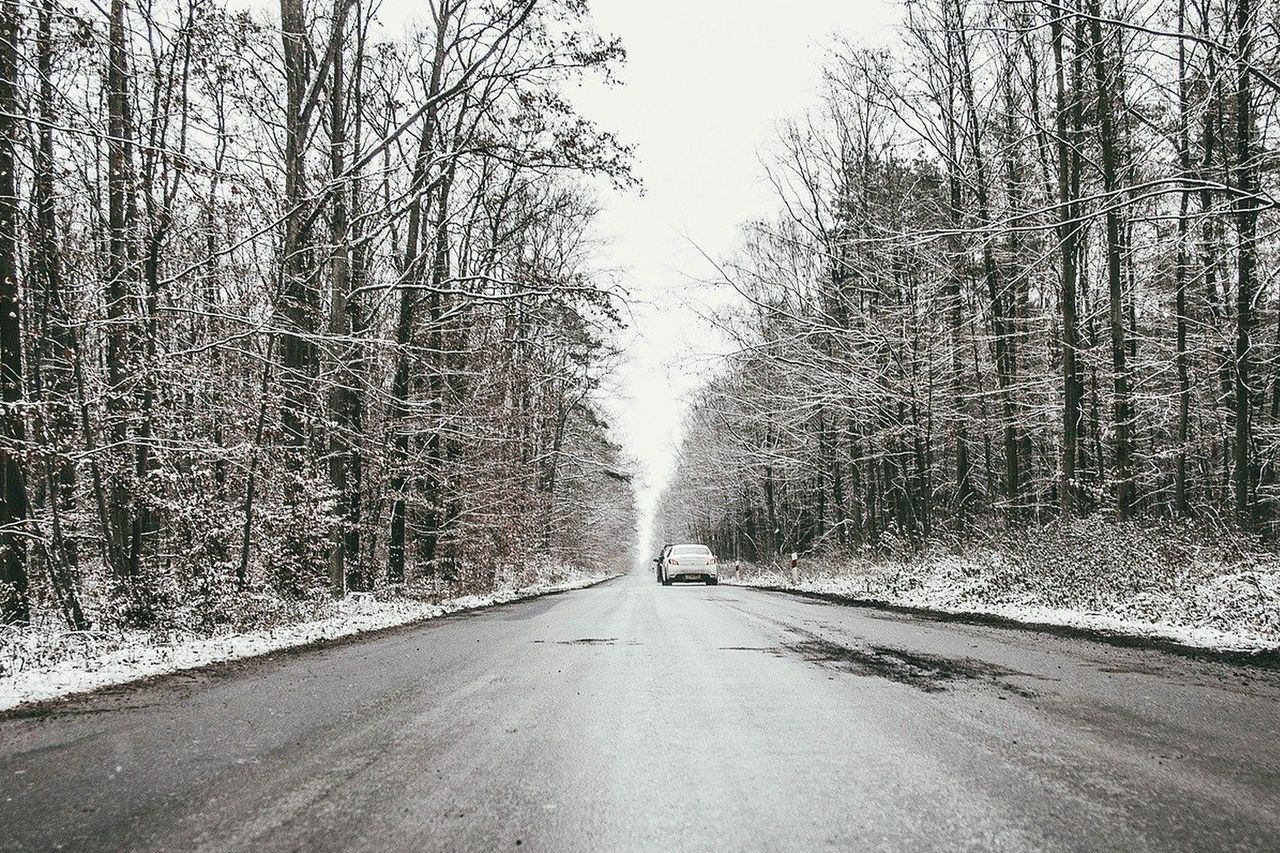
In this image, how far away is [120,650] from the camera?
23.9ft

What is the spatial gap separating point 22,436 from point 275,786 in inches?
286

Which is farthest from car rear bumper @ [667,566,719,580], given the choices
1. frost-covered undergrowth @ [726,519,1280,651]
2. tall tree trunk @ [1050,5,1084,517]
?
tall tree trunk @ [1050,5,1084,517]

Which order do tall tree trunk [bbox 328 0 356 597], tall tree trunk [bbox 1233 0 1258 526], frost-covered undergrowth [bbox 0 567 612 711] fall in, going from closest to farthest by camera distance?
frost-covered undergrowth [bbox 0 567 612 711] < tall tree trunk [bbox 1233 0 1258 526] < tall tree trunk [bbox 328 0 356 597]

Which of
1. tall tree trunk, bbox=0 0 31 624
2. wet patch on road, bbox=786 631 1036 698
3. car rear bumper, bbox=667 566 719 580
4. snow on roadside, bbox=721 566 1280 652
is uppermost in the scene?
tall tree trunk, bbox=0 0 31 624

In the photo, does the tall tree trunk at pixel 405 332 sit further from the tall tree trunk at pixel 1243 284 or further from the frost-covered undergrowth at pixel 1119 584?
the tall tree trunk at pixel 1243 284

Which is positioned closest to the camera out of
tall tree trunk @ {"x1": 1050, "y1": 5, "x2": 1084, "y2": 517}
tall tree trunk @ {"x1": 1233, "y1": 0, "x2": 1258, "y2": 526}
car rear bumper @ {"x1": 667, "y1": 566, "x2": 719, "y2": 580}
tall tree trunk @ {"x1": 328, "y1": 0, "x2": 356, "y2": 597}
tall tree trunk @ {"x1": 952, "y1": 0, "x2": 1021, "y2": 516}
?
tall tree trunk @ {"x1": 1233, "y1": 0, "x2": 1258, "y2": 526}

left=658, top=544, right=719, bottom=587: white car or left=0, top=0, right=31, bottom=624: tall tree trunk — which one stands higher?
left=0, top=0, right=31, bottom=624: tall tree trunk

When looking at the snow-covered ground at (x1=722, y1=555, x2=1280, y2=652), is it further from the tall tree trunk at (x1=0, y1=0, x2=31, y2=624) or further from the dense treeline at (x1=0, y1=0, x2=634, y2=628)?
the tall tree trunk at (x1=0, y1=0, x2=31, y2=624)

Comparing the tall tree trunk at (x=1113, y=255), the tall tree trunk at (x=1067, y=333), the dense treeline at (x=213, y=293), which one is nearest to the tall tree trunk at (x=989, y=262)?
the tall tree trunk at (x=1067, y=333)

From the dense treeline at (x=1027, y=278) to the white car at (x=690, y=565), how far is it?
431 centimetres

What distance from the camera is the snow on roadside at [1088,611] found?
710 cm

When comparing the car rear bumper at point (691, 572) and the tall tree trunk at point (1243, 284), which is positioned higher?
the tall tree trunk at point (1243, 284)

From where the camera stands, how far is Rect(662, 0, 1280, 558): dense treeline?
13.4 m

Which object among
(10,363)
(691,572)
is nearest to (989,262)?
(691,572)
